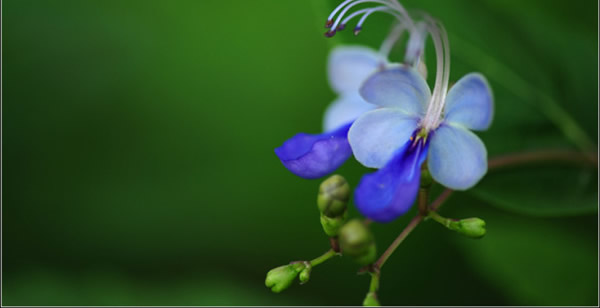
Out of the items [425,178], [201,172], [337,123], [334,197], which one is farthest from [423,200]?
[201,172]

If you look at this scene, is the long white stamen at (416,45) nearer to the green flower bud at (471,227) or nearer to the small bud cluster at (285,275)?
the green flower bud at (471,227)

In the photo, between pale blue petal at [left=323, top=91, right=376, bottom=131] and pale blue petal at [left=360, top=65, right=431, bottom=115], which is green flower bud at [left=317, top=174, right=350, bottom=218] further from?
pale blue petal at [left=323, top=91, right=376, bottom=131]

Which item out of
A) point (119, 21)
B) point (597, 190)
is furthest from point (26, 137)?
point (597, 190)

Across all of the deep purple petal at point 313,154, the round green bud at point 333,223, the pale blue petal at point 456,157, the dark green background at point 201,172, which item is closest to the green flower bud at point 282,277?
the round green bud at point 333,223

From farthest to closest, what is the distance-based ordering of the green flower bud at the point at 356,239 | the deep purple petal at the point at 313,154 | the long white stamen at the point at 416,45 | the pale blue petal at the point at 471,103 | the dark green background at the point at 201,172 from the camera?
the dark green background at the point at 201,172
the long white stamen at the point at 416,45
the deep purple petal at the point at 313,154
the pale blue petal at the point at 471,103
the green flower bud at the point at 356,239

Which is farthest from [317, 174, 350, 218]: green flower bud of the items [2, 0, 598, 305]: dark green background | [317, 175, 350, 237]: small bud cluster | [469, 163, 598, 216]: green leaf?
[2, 0, 598, 305]: dark green background

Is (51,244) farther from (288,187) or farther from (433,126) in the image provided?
(433,126)
